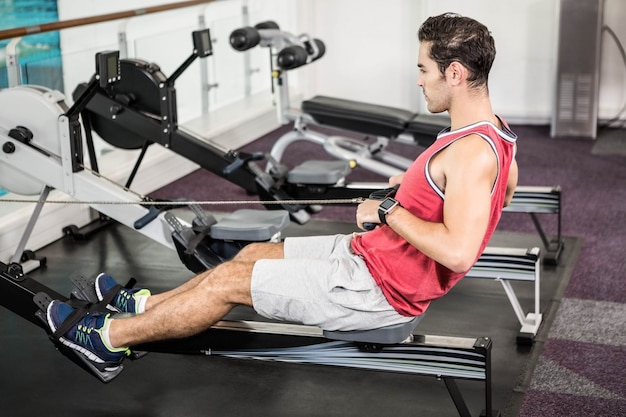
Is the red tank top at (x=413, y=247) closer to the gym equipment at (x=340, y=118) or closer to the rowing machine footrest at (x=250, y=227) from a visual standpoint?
the rowing machine footrest at (x=250, y=227)

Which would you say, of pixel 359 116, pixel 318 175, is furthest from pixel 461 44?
pixel 359 116

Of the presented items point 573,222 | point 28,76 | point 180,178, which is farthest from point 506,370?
point 180,178

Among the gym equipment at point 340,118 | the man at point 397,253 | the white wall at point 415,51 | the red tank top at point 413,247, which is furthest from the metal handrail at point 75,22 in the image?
the red tank top at point 413,247

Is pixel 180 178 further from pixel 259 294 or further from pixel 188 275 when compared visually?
pixel 259 294

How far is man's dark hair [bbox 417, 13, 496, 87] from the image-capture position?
2162 millimetres

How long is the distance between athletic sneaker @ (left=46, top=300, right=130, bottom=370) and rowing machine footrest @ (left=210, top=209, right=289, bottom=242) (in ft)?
2.51

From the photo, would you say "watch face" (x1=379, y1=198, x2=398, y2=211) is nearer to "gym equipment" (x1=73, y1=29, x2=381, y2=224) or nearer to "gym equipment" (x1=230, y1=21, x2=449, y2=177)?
"gym equipment" (x1=73, y1=29, x2=381, y2=224)

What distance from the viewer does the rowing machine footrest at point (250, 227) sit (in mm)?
3225

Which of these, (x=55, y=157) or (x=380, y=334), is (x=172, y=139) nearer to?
(x=55, y=157)

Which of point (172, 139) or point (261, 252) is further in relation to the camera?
point (172, 139)

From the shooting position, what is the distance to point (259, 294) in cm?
240

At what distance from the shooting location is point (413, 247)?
2.30 m

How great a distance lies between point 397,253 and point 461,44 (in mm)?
535

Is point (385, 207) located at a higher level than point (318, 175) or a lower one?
higher
